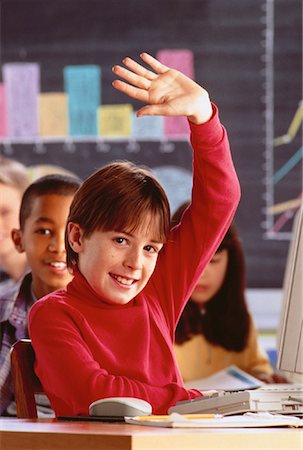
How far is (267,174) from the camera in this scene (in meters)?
4.04

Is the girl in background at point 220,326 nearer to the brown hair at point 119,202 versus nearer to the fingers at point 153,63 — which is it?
the brown hair at point 119,202

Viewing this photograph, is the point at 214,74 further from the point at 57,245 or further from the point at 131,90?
the point at 131,90

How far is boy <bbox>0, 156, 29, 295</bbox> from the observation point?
3805mm

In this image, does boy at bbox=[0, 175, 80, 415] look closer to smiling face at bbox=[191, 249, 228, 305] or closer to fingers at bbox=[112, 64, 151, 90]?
fingers at bbox=[112, 64, 151, 90]

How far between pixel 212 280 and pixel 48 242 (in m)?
1.13

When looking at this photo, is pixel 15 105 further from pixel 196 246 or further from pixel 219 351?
pixel 196 246

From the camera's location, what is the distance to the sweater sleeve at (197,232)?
167cm

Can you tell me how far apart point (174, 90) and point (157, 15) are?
264cm

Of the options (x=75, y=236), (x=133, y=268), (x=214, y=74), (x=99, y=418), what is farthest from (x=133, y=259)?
(x=214, y=74)

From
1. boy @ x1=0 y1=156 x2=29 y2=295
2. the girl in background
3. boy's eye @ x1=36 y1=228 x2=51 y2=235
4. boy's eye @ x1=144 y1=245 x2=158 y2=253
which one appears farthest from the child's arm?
boy @ x1=0 y1=156 x2=29 y2=295

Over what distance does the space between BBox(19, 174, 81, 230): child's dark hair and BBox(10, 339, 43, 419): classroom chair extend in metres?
0.82

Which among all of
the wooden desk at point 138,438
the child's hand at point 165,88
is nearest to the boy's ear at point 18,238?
the child's hand at point 165,88

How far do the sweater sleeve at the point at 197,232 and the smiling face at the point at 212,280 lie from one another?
1.64m

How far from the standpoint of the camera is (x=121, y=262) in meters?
1.58
